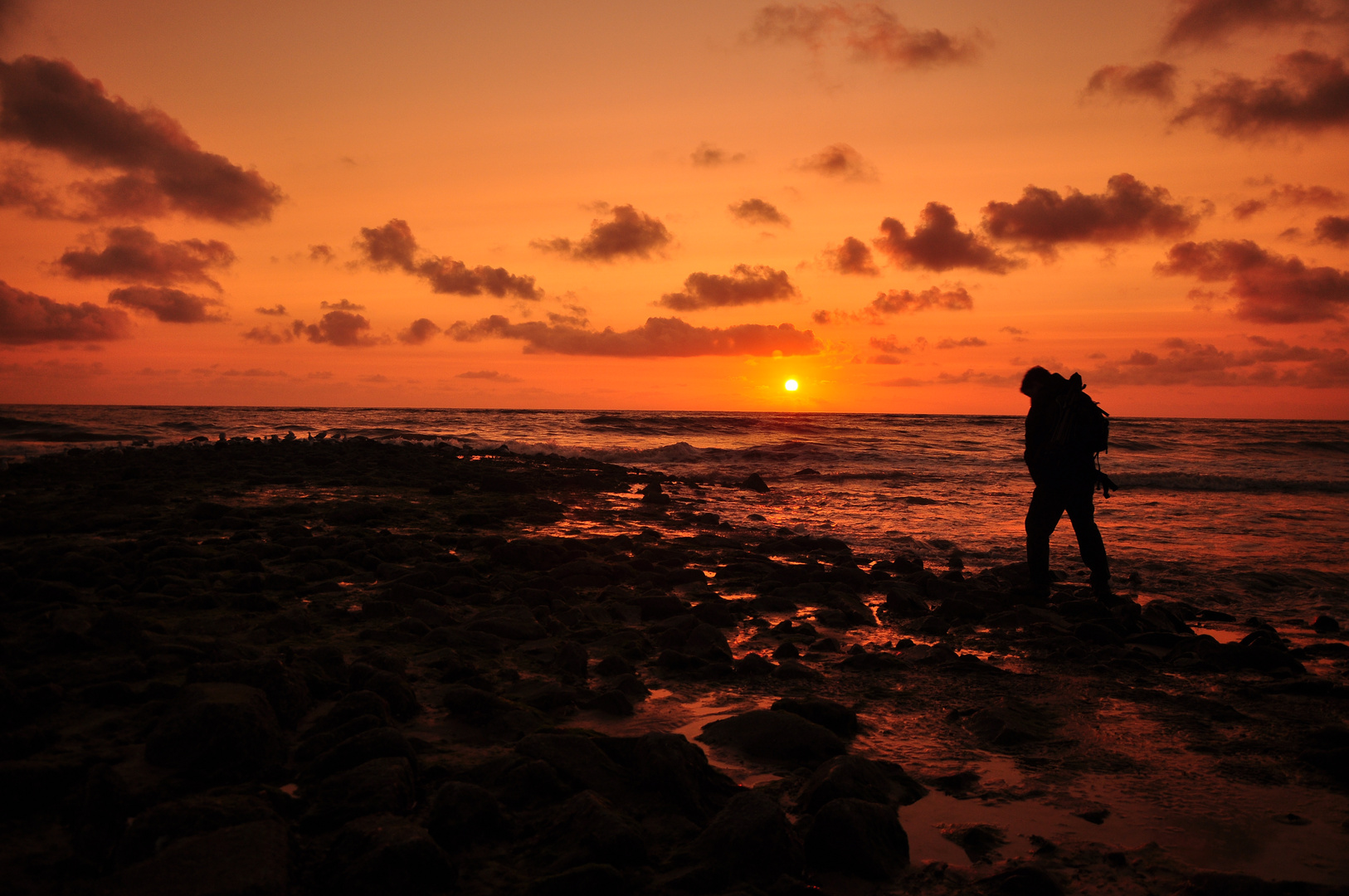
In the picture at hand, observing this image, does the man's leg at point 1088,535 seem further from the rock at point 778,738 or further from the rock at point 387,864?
the rock at point 387,864

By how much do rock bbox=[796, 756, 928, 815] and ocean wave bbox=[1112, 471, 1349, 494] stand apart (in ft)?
57.9

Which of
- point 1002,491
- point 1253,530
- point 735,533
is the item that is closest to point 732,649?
point 735,533

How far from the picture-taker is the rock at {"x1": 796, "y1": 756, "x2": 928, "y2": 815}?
2.79 meters

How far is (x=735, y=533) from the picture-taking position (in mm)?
10195

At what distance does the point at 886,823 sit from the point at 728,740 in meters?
1.01

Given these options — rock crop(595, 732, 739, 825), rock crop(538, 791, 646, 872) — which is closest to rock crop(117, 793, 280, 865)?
rock crop(538, 791, 646, 872)

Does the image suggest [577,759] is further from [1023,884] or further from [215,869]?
[1023,884]

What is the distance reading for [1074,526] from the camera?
6.85 meters

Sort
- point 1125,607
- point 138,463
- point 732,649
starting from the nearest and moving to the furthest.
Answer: point 732,649, point 1125,607, point 138,463

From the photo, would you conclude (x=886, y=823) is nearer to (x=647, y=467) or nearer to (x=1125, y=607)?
(x=1125, y=607)

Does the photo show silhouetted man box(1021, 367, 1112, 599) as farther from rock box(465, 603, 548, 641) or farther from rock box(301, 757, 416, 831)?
rock box(301, 757, 416, 831)

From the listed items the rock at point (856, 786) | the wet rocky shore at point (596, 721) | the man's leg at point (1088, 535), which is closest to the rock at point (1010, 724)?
the wet rocky shore at point (596, 721)

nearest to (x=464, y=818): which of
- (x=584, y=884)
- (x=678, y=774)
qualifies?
(x=584, y=884)

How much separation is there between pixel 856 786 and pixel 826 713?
2.61ft
